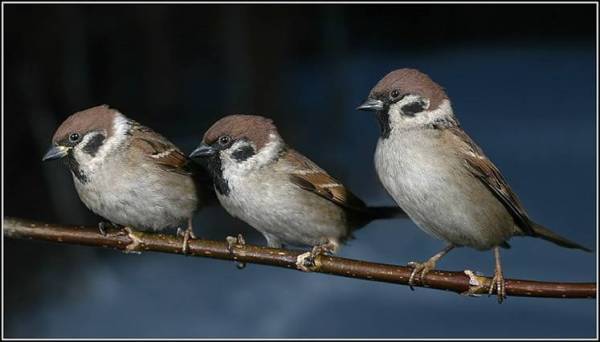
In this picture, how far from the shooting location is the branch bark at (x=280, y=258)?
174 centimetres

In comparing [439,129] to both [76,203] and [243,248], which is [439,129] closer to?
[243,248]

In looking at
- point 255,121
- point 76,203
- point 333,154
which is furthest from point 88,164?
point 76,203

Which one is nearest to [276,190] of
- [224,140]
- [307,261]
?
[224,140]

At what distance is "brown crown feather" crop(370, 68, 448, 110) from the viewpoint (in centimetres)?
171

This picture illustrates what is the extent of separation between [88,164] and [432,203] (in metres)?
0.83

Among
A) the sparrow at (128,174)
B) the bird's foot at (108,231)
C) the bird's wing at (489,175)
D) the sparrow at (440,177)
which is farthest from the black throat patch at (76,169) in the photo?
the bird's wing at (489,175)

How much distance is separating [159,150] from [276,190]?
13.1 inches

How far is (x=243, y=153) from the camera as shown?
2.01 meters

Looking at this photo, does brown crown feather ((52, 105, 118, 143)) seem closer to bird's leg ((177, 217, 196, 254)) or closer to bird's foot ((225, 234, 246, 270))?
bird's leg ((177, 217, 196, 254))

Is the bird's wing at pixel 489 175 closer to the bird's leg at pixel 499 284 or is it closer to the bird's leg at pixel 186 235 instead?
the bird's leg at pixel 499 284

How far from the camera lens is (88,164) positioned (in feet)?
6.91


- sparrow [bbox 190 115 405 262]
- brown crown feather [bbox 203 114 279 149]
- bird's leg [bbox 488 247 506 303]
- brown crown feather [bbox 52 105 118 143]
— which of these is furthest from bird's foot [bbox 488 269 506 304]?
brown crown feather [bbox 52 105 118 143]

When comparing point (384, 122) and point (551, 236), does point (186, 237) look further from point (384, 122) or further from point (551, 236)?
point (551, 236)

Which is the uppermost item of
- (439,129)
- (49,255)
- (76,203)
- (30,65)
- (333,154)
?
(439,129)
